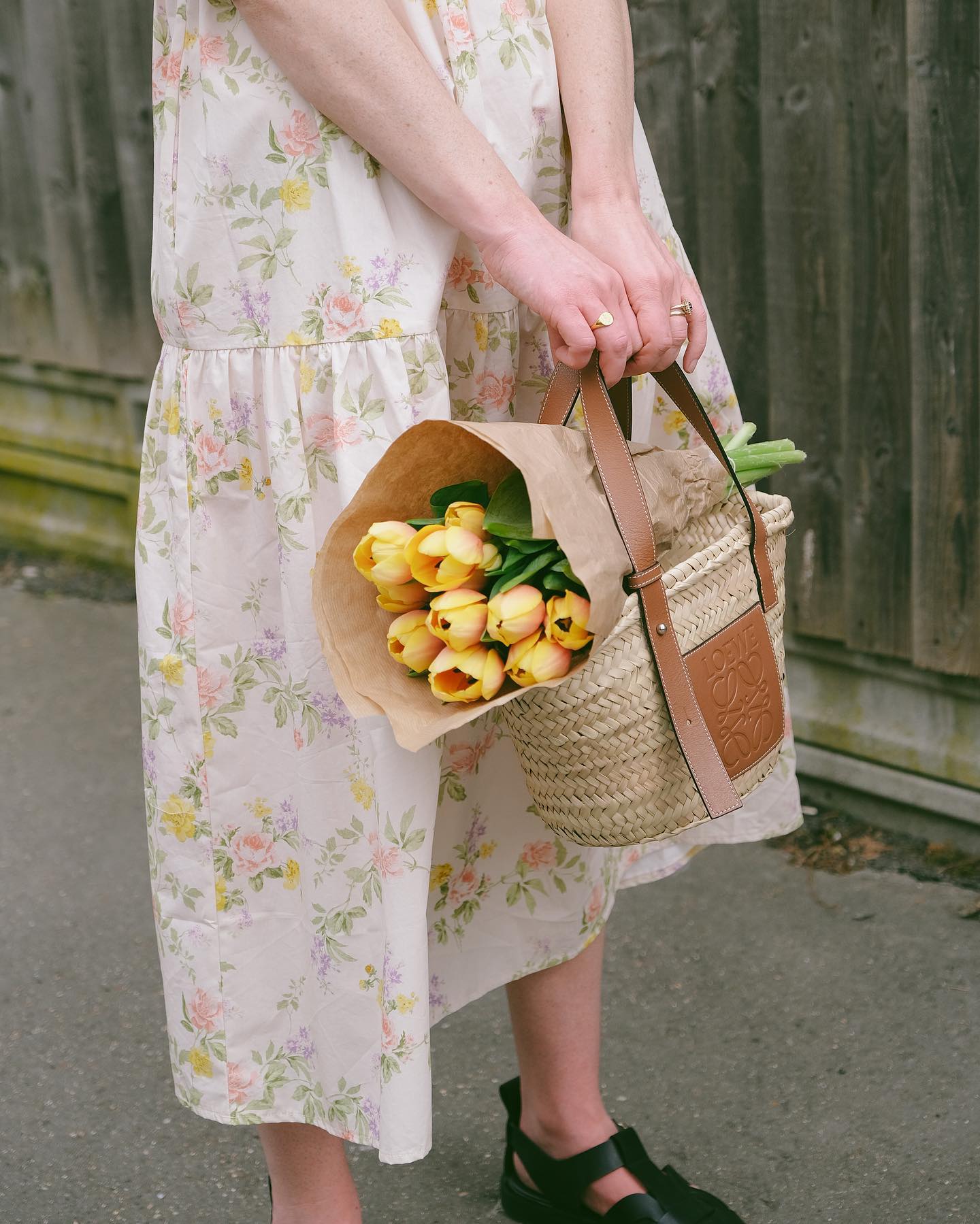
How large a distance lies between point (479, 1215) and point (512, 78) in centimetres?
133

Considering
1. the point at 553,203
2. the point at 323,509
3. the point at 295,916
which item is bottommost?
the point at 295,916

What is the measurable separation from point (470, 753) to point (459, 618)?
427 mm

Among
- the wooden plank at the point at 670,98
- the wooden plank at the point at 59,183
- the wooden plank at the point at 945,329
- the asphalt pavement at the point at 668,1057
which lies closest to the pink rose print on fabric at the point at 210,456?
the asphalt pavement at the point at 668,1057

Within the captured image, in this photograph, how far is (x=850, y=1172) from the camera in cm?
176

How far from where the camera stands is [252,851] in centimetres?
145

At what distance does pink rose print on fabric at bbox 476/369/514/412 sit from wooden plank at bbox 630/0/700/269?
1.25 meters

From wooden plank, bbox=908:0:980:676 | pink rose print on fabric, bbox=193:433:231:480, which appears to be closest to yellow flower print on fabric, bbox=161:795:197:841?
pink rose print on fabric, bbox=193:433:231:480

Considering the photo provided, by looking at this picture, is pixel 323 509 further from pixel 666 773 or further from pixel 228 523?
pixel 666 773

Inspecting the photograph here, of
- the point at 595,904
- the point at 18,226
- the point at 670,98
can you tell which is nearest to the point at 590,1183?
the point at 595,904

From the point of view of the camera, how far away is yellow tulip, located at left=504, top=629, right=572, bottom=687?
3.66 ft

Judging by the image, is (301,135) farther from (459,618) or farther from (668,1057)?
(668,1057)

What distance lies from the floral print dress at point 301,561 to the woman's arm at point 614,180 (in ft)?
0.10

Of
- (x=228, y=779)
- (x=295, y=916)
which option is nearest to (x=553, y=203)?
(x=228, y=779)

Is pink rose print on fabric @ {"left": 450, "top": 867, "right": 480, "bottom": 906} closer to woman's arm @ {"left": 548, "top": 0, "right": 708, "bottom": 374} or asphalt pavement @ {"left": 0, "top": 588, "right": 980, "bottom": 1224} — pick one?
asphalt pavement @ {"left": 0, "top": 588, "right": 980, "bottom": 1224}
